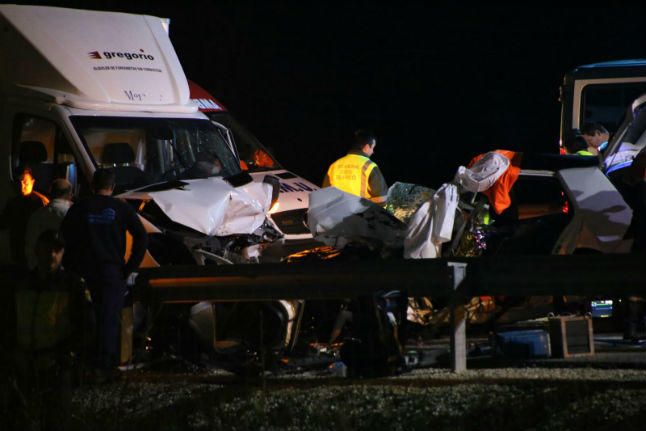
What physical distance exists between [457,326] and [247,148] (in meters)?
8.37

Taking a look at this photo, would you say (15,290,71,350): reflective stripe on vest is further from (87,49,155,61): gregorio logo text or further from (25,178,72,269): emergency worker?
(87,49,155,61): gregorio logo text

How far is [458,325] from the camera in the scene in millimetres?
7613

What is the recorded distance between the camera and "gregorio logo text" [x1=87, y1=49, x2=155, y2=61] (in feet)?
40.9

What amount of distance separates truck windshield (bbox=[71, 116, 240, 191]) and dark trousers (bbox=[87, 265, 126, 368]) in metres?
2.53

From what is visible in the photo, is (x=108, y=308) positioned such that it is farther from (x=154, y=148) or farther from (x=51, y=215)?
(x=154, y=148)

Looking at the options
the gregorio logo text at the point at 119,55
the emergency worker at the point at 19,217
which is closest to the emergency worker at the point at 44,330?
the emergency worker at the point at 19,217

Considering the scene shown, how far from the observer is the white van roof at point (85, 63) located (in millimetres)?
12242

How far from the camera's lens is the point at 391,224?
32.6 ft

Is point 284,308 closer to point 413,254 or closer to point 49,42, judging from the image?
point 413,254

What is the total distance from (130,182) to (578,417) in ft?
20.1

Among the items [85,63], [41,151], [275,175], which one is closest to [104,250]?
[41,151]

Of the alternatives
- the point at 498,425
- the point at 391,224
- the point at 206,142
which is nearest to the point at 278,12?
the point at 206,142

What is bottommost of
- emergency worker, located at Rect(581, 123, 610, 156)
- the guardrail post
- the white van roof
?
the guardrail post

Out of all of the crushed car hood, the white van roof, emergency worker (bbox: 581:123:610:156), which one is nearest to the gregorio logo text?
the white van roof
